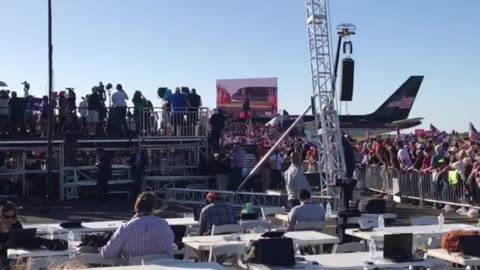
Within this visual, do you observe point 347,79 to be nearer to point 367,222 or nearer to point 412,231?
point 367,222

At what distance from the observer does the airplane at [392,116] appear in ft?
235

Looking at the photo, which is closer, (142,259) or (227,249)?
(142,259)

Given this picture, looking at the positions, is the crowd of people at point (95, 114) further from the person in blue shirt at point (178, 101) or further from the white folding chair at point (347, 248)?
the white folding chair at point (347, 248)

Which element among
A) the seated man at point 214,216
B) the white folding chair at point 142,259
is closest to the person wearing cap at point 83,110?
the seated man at point 214,216

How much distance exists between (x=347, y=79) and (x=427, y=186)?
4609mm

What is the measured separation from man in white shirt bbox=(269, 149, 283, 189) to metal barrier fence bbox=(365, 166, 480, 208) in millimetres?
2907

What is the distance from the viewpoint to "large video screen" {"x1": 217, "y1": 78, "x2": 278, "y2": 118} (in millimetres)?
63312

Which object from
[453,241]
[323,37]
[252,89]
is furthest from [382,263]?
[252,89]

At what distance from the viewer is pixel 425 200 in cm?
1931

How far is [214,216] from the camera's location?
404 inches

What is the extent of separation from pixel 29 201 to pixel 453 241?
15901mm

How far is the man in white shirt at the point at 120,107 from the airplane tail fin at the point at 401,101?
55.3 meters

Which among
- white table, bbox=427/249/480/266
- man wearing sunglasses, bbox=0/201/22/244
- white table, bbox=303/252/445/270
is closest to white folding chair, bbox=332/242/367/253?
→ white table, bbox=303/252/445/270

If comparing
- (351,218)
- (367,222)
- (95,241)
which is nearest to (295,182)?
(351,218)
